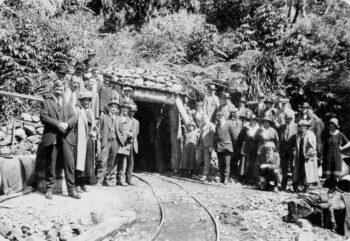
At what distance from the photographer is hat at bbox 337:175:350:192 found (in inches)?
365

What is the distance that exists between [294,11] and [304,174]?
1433 cm

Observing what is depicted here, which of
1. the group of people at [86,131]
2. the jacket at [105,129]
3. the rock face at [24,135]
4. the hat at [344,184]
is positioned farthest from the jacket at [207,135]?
the rock face at [24,135]

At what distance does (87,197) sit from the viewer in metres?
8.82

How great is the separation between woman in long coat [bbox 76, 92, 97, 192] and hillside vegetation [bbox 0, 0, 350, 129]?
3.59 m

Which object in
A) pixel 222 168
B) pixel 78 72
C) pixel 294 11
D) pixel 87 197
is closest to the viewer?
pixel 87 197

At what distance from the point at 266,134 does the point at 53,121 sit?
19.0ft

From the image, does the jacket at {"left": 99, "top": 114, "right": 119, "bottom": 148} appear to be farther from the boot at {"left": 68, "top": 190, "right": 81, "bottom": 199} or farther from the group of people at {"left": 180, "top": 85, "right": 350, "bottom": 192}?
the group of people at {"left": 180, "top": 85, "right": 350, "bottom": 192}

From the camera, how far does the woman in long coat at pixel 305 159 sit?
10.7 m

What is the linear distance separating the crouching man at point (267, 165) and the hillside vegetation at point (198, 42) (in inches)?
215

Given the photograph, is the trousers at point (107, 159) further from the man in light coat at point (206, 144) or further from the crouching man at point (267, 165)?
the crouching man at point (267, 165)

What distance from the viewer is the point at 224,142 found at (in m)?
12.2

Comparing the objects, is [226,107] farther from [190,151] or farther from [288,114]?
[288,114]

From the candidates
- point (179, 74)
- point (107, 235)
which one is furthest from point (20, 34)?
point (107, 235)

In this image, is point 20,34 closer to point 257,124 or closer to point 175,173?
point 175,173
